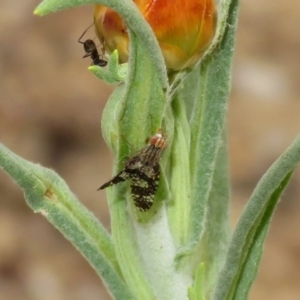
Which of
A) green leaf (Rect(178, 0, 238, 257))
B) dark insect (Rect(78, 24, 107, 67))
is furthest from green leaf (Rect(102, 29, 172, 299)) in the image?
dark insect (Rect(78, 24, 107, 67))

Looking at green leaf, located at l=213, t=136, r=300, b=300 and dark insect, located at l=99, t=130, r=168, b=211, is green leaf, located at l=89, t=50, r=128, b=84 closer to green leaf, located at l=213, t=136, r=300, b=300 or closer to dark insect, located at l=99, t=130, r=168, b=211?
dark insect, located at l=99, t=130, r=168, b=211

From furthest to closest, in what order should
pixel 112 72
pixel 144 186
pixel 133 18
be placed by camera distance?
pixel 144 186 → pixel 112 72 → pixel 133 18

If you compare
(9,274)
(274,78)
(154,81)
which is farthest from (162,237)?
(274,78)

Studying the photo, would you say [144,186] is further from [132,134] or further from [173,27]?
[173,27]

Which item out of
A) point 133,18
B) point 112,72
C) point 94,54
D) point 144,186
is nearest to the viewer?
point 133,18

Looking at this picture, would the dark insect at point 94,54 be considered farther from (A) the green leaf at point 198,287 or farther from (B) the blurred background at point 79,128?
(B) the blurred background at point 79,128

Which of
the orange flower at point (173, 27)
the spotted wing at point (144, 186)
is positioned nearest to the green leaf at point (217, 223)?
the spotted wing at point (144, 186)

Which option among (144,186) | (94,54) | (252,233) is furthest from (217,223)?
(94,54)
